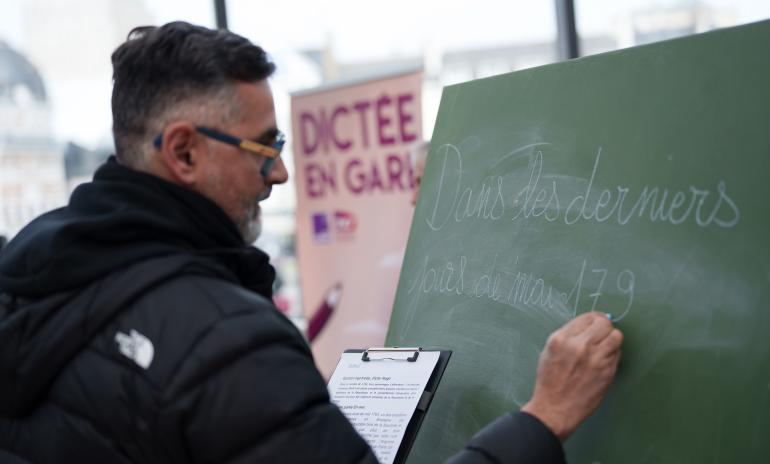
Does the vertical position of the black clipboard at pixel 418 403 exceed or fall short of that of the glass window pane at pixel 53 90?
it falls short

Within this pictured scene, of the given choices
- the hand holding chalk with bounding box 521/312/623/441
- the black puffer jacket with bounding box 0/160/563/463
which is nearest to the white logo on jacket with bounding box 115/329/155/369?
the black puffer jacket with bounding box 0/160/563/463

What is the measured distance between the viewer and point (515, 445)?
126 centimetres

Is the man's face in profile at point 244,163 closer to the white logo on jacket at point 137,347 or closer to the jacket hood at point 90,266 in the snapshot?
the jacket hood at point 90,266

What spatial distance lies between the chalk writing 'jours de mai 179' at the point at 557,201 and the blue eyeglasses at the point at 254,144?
0.55 meters

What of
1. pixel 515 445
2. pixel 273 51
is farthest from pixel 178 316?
pixel 273 51

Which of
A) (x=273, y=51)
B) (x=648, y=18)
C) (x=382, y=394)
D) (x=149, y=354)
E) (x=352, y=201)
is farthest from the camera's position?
(x=273, y=51)

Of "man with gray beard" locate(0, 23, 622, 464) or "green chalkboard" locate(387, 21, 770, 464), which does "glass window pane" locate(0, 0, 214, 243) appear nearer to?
"green chalkboard" locate(387, 21, 770, 464)

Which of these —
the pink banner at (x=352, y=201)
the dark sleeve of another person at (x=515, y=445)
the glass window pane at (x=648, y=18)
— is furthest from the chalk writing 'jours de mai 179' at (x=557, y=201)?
the glass window pane at (x=648, y=18)

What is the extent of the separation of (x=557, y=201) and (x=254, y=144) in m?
0.63

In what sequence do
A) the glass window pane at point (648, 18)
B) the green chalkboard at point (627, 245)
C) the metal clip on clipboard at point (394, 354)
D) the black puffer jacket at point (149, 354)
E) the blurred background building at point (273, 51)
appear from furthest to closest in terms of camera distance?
the blurred background building at point (273, 51), the glass window pane at point (648, 18), the metal clip on clipboard at point (394, 354), the green chalkboard at point (627, 245), the black puffer jacket at point (149, 354)

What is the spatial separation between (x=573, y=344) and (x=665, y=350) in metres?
0.17

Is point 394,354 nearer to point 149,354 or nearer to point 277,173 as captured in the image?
point 277,173

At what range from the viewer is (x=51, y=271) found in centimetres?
120

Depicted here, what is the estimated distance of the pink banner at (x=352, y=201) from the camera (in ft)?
13.1
